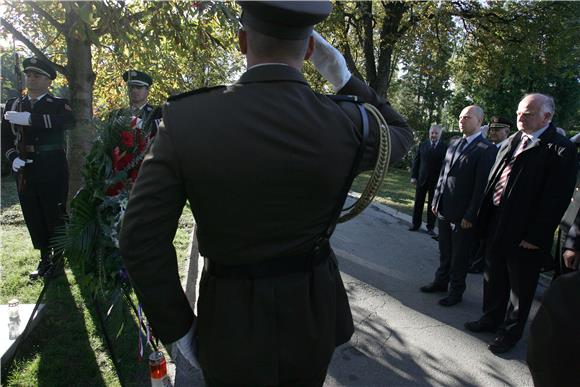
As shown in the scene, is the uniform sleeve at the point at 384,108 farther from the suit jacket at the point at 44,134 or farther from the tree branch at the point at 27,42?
the tree branch at the point at 27,42

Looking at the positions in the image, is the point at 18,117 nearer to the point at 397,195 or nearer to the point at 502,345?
the point at 502,345

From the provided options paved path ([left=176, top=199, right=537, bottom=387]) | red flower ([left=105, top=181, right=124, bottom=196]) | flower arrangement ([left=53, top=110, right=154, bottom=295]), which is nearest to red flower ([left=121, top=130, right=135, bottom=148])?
flower arrangement ([left=53, top=110, right=154, bottom=295])

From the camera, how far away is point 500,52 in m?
14.3

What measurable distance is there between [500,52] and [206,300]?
15.8 meters

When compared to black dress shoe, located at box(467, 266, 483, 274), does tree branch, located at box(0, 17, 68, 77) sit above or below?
above

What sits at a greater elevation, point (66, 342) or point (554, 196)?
point (554, 196)

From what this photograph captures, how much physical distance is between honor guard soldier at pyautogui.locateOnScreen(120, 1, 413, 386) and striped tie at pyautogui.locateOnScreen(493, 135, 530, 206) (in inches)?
100

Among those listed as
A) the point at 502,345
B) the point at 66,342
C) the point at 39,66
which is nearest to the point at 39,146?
the point at 39,66

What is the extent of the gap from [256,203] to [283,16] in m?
0.59

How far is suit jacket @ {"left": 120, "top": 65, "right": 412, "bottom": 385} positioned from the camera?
4.24ft

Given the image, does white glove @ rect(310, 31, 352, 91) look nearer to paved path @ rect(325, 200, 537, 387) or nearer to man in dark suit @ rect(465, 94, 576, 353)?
paved path @ rect(325, 200, 537, 387)

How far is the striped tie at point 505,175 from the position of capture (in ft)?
11.9

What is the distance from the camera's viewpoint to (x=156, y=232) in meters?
1.33

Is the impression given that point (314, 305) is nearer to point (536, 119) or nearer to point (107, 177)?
point (107, 177)
